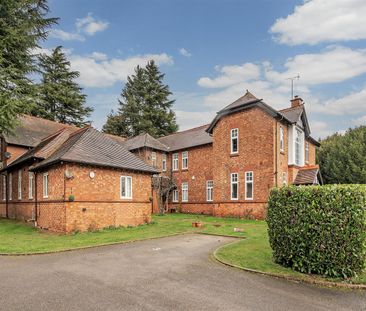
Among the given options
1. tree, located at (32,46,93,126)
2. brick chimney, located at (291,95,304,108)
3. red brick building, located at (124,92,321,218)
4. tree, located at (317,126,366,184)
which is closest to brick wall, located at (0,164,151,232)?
red brick building, located at (124,92,321,218)

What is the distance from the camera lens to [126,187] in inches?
742

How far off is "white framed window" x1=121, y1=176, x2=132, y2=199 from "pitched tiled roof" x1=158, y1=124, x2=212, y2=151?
12338mm

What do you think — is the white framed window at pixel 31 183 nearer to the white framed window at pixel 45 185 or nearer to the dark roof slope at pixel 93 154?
the dark roof slope at pixel 93 154

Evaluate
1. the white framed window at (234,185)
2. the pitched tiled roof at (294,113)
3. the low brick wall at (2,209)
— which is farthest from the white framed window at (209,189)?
the low brick wall at (2,209)

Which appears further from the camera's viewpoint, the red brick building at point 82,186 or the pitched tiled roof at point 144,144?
the pitched tiled roof at point 144,144

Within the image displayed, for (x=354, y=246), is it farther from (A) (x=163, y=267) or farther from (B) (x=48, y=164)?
(B) (x=48, y=164)

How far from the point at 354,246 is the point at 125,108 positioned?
54280mm

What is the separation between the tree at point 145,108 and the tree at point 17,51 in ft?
110

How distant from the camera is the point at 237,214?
23438 millimetres

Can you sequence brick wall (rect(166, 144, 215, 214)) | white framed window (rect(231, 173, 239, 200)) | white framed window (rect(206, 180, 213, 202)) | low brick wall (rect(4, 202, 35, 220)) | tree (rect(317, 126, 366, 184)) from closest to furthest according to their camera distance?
low brick wall (rect(4, 202, 35, 220)), white framed window (rect(231, 173, 239, 200)), white framed window (rect(206, 180, 213, 202)), brick wall (rect(166, 144, 215, 214)), tree (rect(317, 126, 366, 184))

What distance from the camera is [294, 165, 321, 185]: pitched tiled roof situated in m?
22.6

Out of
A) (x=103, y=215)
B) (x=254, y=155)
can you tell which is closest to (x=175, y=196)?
(x=254, y=155)

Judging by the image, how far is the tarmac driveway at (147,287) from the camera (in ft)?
18.8

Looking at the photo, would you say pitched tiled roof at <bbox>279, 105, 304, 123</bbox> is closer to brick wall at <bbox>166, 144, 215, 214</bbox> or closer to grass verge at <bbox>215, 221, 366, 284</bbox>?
brick wall at <bbox>166, 144, 215, 214</bbox>
